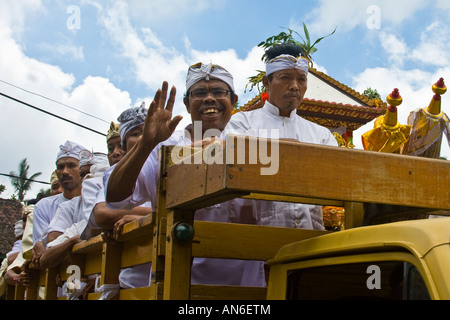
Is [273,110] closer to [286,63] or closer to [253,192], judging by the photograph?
[286,63]

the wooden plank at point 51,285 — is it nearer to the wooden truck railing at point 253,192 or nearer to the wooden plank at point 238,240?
the wooden truck railing at point 253,192

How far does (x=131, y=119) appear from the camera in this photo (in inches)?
158

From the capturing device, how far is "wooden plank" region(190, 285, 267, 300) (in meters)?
2.45

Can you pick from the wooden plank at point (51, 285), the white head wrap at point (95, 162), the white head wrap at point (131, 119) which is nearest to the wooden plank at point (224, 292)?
the white head wrap at point (131, 119)

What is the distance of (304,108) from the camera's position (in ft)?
25.8

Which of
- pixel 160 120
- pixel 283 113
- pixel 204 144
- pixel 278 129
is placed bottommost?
pixel 204 144

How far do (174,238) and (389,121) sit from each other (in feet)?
5.11

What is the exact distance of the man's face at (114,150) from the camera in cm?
520

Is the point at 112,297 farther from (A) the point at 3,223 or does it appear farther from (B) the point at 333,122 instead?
(A) the point at 3,223

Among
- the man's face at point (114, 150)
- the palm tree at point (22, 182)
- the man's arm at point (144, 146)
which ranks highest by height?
the palm tree at point (22, 182)

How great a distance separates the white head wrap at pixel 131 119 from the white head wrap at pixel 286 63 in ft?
3.16

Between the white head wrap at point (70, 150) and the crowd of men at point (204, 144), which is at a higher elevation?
the white head wrap at point (70, 150)

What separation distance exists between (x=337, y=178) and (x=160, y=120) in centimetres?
107

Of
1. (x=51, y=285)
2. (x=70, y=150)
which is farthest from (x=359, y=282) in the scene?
(x=70, y=150)
